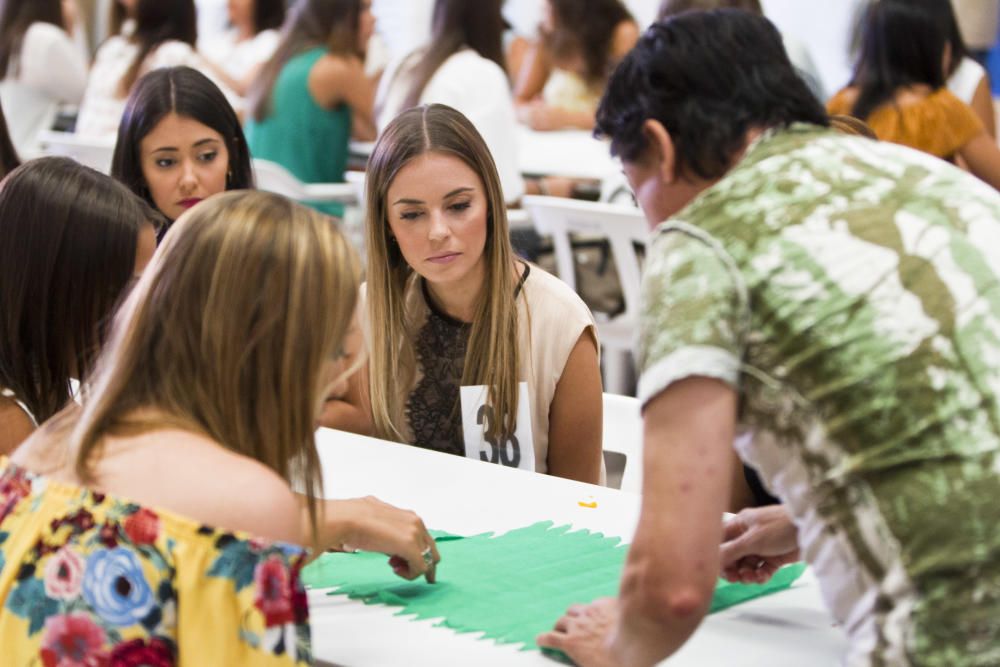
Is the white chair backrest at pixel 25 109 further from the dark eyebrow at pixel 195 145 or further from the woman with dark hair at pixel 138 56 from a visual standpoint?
the dark eyebrow at pixel 195 145

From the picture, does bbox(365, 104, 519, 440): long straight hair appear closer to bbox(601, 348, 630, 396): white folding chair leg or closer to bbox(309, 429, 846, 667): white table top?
bbox(309, 429, 846, 667): white table top

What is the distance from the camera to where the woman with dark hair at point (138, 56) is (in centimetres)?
505

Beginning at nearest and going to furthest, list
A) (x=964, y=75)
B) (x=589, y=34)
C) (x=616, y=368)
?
(x=616, y=368) → (x=964, y=75) → (x=589, y=34)

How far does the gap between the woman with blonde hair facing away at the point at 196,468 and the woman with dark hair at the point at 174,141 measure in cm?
162

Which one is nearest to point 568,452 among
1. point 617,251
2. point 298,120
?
point 617,251

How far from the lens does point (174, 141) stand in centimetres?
290

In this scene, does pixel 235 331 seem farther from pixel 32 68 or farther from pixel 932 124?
pixel 32 68

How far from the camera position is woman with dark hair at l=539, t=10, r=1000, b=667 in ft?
3.85

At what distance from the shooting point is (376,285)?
2477mm

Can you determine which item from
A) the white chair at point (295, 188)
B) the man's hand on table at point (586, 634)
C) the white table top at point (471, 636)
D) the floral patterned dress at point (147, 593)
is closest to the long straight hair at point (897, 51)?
the white chair at point (295, 188)

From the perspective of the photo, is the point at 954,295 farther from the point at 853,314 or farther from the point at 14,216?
the point at 14,216

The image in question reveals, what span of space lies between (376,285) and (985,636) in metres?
1.50

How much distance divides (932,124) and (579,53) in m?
2.24

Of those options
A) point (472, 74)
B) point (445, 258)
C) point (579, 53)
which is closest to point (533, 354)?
point (445, 258)
